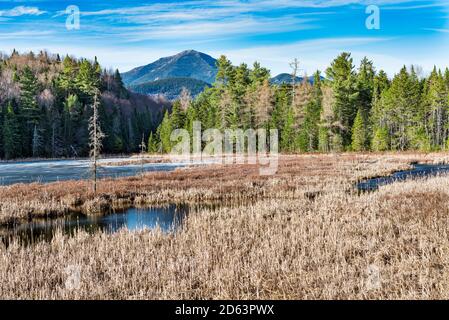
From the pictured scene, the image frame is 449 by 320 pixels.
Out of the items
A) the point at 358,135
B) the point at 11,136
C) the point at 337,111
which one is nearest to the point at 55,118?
the point at 11,136

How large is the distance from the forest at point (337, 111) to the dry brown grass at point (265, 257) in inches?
1940

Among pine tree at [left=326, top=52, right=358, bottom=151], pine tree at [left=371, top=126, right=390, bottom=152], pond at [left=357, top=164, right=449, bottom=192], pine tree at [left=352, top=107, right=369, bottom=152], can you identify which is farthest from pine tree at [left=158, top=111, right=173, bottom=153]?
pond at [left=357, top=164, right=449, bottom=192]

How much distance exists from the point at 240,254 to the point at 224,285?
7.77 feet

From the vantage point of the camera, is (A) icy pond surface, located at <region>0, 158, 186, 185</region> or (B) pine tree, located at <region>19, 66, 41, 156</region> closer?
(A) icy pond surface, located at <region>0, 158, 186, 185</region>

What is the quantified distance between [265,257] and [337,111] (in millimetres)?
59964

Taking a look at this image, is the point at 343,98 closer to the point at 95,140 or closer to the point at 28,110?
the point at 95,140

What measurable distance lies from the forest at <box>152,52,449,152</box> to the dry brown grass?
49280 mm

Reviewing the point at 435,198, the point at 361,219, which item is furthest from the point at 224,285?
the point at 435,198

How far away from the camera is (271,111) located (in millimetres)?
73000

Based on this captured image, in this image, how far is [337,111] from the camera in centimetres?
6538

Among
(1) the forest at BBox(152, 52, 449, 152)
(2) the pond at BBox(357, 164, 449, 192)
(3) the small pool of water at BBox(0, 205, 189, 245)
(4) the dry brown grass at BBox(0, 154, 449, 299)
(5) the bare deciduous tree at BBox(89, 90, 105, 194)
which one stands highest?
(1) the forest at BBox(152, 52, 449, 152)

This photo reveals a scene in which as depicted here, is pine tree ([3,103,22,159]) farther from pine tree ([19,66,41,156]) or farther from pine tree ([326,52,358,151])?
pine tree ([326,52,358,151])

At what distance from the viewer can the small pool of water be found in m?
14.9
